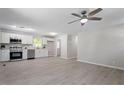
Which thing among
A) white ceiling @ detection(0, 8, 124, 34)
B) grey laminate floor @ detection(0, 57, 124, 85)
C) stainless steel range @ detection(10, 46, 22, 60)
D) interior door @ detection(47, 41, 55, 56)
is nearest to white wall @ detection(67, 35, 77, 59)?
interior door @ detection(47, 41, 55, 56)

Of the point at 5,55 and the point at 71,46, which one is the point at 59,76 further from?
the point at 71,46

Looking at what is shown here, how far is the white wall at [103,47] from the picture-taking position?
4777 millimetres

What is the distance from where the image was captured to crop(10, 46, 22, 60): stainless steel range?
664 centimetres

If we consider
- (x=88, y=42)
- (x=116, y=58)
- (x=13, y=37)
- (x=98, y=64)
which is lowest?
(x=98, y=64)

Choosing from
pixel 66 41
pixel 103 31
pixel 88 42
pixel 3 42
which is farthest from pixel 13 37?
pixel 103 31

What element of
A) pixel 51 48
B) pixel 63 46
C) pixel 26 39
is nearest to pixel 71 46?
pixel 63 46

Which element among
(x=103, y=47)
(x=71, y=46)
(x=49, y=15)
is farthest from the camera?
(x=71, y=46)

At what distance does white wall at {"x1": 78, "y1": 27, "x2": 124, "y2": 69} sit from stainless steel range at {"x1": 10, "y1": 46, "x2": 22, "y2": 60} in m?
4.81

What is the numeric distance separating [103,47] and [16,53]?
6291mm

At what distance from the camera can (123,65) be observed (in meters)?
4.63

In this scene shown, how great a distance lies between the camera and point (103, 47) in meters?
5.51

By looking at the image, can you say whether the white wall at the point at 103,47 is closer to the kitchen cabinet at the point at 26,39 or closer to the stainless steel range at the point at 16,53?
the kitchen cabinet at the point at 26,39
